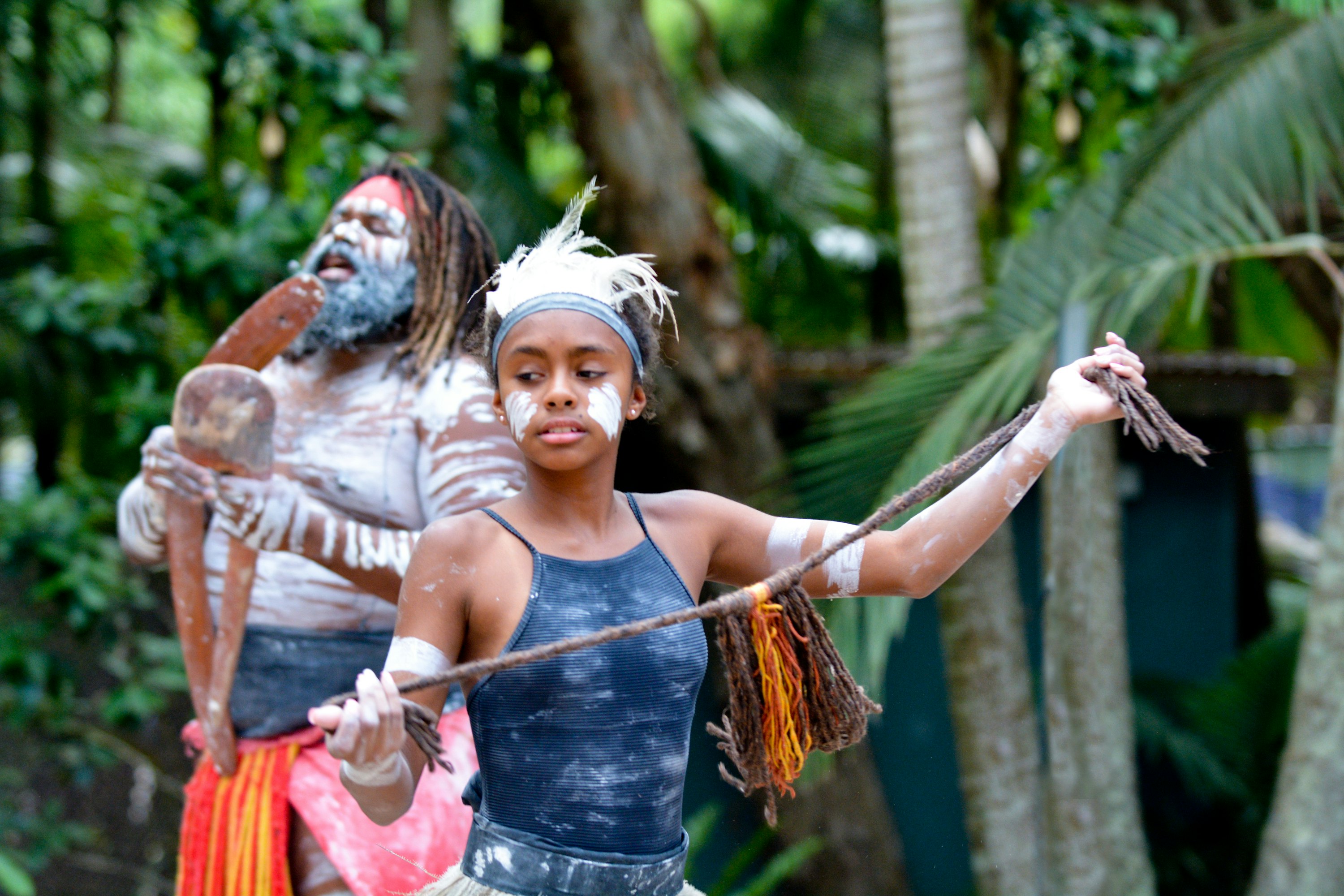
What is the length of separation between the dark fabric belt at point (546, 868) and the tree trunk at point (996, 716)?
2533 millimetres

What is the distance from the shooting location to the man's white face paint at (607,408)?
155 cm

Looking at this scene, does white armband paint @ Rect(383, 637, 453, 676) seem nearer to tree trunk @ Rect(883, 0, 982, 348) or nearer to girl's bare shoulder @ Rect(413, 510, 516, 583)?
girl's bare shoulder @ Rect(413, 510, 516, 583)

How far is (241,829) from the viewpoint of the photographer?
2051 mm

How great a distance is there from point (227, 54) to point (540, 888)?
3068mm

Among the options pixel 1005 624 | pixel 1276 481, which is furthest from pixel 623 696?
pixel 1276 481

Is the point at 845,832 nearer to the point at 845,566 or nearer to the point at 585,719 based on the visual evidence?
the point at 845,566

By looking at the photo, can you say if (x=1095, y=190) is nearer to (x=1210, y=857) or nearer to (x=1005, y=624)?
(x=1005, y=624)

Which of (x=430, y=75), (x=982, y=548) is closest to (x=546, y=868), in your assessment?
(x=982, y=548)

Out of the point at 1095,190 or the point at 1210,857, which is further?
the point at 1210,857

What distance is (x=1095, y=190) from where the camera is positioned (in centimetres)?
393

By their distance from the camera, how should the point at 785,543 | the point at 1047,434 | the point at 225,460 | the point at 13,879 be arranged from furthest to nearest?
the point at 13,879
the point at 225,460
the point at 785,543
the point at 1047,434

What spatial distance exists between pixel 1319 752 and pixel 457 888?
274 centimetres

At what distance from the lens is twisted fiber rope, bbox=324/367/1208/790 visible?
1.45m

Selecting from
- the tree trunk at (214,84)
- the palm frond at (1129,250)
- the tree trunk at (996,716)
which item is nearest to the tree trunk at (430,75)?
the tree trunk at (214,84)
